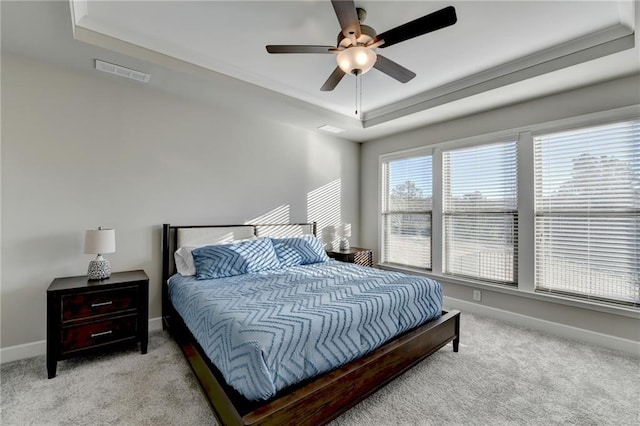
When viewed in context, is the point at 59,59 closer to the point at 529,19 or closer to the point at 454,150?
the point at 529,19

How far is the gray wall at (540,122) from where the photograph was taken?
278 centimetres

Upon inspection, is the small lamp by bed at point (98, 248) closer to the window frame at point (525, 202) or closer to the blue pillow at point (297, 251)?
the blue pillow at point (297, 251)

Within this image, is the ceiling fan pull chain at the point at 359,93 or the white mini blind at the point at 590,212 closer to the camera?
the white mini blind at the point at 590,212

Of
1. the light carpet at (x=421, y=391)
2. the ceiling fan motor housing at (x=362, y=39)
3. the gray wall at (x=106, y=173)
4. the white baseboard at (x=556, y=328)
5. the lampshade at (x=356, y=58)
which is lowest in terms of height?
the light carpet at (x=421, y=391)

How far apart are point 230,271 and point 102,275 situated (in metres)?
1.08

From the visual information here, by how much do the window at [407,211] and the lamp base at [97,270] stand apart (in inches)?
151

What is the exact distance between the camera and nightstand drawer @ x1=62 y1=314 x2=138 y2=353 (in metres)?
2.31

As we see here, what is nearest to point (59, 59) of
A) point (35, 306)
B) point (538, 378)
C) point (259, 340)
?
point (35, 306)

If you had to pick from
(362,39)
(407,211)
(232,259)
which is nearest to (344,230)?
(407,211)

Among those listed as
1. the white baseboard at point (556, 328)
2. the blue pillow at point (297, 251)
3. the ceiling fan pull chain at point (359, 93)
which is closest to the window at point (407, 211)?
the white baseboard at point (556, 328)

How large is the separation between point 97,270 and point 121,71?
183cm

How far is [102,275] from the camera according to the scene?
2.58 meters

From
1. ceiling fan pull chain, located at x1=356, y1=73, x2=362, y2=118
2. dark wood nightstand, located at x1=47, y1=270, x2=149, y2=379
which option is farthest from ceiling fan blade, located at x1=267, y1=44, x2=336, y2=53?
dark wood nightstand, located at x1=47, y1=270, x2=149, y2=379

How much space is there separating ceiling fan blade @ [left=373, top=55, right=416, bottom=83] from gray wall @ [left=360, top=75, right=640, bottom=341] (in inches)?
72.4
